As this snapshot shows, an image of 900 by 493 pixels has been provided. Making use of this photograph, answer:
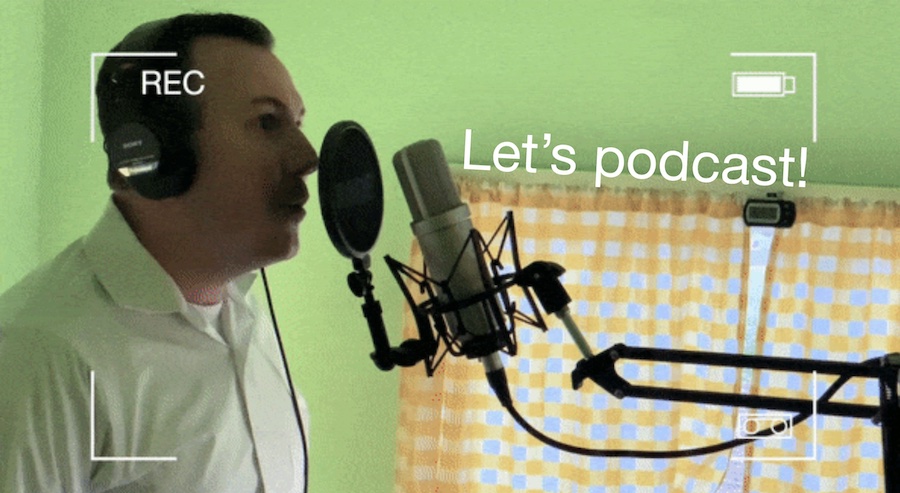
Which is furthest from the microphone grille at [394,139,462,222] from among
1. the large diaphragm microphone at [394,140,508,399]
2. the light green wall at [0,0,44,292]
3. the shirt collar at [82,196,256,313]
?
the light green wall at [0,0,44,292]

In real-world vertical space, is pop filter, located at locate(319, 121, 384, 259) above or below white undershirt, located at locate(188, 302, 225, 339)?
above

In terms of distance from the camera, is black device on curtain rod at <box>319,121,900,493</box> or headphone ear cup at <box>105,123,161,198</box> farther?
headphone ear cup at <box>105,123,161,198</box>

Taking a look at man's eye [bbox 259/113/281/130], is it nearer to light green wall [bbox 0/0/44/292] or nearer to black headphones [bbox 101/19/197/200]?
black headphones [bbox 101/19/197/200]

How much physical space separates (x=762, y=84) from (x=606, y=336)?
0.62 meters

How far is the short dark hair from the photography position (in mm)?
752

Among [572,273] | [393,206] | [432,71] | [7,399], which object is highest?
[432,71]

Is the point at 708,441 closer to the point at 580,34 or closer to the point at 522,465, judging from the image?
the point at 522,465

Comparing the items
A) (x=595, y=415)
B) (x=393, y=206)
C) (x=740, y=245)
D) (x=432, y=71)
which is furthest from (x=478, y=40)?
(x=595, y=415)

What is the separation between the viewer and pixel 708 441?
1937 millimetres

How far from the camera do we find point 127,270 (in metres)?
0.77

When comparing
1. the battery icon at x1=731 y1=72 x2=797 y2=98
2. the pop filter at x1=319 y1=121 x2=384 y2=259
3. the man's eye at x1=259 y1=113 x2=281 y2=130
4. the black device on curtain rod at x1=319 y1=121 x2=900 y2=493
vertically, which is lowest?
the black device on curtain rod at x1=319 y1=121 x2=900 y2=493

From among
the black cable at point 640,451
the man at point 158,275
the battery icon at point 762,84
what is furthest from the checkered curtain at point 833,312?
the man at point 158,275

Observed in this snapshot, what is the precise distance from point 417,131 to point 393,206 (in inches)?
6.5

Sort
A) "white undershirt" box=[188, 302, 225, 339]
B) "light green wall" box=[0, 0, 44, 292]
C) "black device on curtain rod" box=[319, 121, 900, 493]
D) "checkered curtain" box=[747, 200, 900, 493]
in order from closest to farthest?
"black device on curtain rod" box=[319, 121, 900, 493]
"white undershirt" box=[188, 302, 225, 339]
"light green wall" box=[0, 0, 44, 292]
"checkered curtain" box=[747, 200, 900, 493]
